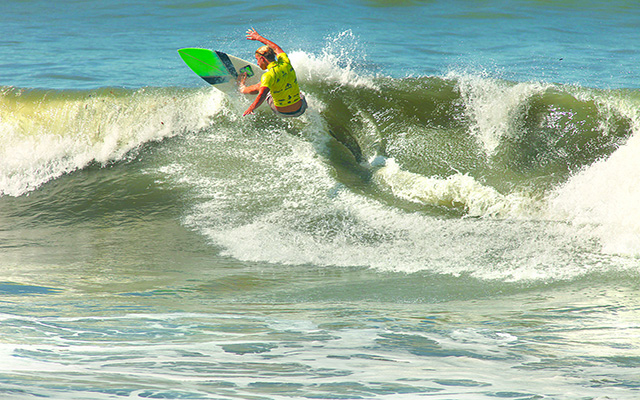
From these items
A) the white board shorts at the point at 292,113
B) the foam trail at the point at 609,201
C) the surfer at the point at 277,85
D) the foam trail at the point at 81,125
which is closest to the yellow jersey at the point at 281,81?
the surfer at the point at 277,85


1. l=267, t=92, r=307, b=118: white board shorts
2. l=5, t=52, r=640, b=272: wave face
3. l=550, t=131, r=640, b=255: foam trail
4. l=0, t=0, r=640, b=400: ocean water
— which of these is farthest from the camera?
l=267, t=92, r=307, b=118: white board shorts

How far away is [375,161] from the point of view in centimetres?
733

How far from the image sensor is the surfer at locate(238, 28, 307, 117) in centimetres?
668

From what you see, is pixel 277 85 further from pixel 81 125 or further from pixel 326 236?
pixel 81 125

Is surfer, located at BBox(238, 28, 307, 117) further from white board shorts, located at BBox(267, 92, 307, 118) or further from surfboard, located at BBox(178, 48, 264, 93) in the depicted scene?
surfboard, located at BBox(178, 48, 264, 93)

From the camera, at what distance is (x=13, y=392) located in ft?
5.82

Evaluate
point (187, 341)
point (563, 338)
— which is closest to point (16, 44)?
point (187, 341)

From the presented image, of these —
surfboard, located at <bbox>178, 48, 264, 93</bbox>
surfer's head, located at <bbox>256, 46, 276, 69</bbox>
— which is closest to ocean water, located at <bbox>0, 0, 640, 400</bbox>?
surfboard, located at <bbox>178, 48, 264, 93</bbox>

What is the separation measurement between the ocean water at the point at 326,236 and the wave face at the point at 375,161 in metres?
0.03

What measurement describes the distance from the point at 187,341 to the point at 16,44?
14.8m

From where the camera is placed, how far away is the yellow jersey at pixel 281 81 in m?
6.69

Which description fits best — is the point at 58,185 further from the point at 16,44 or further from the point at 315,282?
the point at 16,44

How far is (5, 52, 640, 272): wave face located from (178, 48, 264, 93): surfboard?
0.32 metres

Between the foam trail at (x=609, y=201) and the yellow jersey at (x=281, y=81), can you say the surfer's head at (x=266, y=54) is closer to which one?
the yellow jersey at (x=281, y=81)
